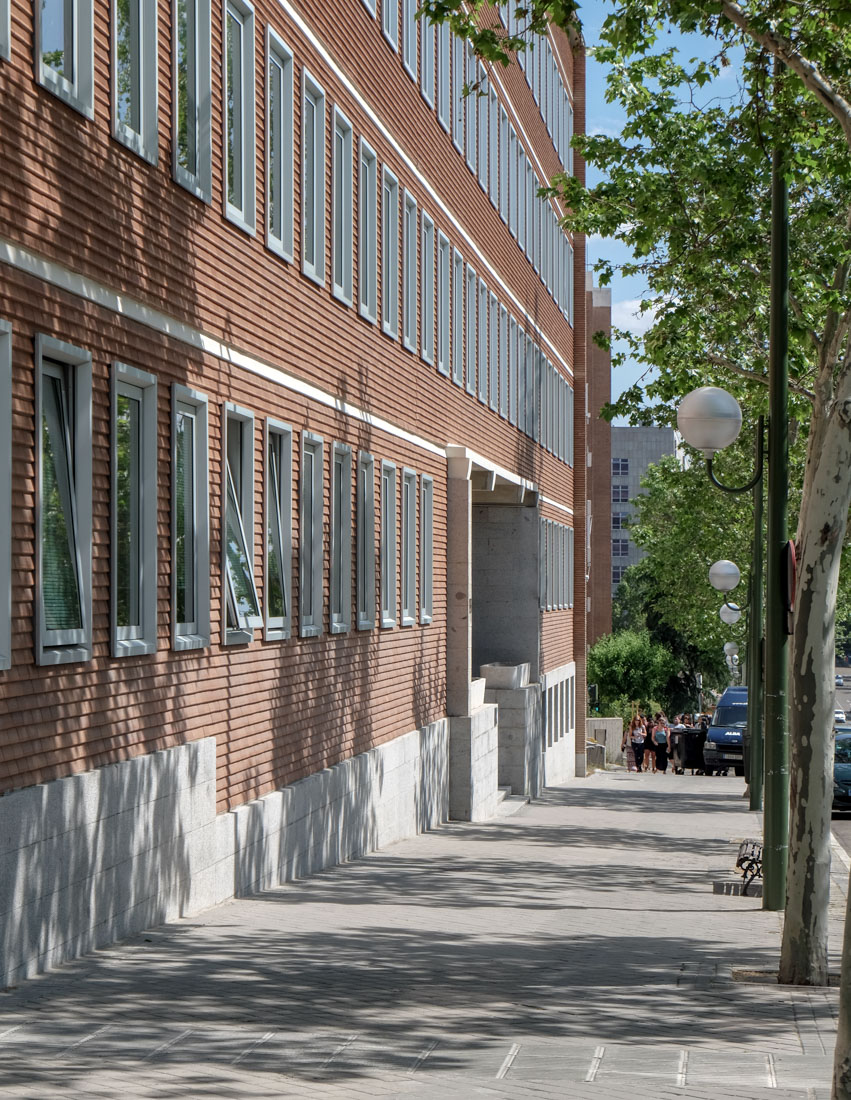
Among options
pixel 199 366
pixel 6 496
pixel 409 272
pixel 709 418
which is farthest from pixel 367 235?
pixel 6 496

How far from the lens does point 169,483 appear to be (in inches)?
492

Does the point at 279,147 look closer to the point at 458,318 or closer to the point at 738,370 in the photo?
the point at 458,318

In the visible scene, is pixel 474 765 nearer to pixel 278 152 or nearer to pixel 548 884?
pixel 548 884

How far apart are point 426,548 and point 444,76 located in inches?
275

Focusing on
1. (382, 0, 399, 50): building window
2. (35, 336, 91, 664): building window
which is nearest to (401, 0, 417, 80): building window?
(382, 0, 399, 50): building window

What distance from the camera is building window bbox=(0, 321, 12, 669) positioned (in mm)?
9430

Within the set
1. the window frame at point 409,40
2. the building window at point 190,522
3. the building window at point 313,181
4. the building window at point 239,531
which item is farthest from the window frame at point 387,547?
the building window at point 190,522

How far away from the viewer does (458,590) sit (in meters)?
25.8

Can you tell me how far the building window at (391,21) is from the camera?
21016 mm

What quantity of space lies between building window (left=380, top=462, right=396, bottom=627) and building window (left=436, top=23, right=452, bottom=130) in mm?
6419

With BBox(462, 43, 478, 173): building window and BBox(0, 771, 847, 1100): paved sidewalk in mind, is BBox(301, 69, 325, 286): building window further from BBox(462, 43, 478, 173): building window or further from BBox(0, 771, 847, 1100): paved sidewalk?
BBox(462, 43, 478, 173): building window

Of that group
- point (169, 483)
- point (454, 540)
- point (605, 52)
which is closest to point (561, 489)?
point (454, 540)

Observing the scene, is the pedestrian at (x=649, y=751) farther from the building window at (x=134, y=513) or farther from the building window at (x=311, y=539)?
the building window at (x=134, y=513)

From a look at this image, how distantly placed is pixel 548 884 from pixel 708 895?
1.48m
